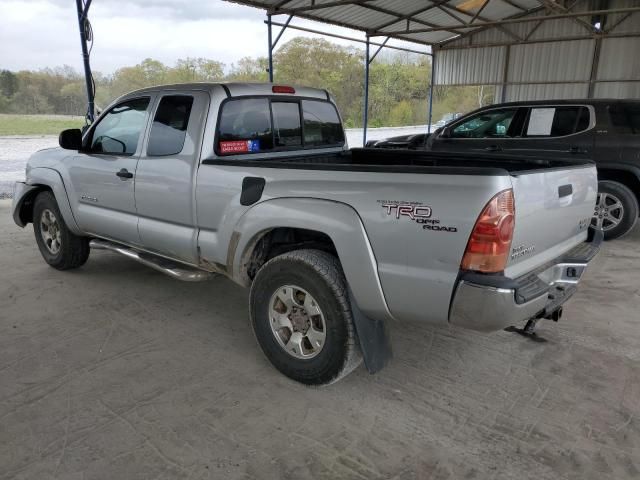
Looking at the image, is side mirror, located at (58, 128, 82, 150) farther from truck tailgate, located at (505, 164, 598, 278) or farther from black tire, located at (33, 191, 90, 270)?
truck tailgate, located at (505, 164, 598, 278)

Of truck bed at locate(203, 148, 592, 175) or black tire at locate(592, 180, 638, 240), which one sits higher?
truck bed at locate(203, 148, 592, 175)

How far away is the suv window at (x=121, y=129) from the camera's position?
12.6 feet

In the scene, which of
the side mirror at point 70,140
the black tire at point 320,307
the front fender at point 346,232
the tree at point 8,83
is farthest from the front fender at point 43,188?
the tree at point 8,83

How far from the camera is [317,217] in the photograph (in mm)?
2637

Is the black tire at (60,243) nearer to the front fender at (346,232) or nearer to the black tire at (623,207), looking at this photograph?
the front fender at (346,232)

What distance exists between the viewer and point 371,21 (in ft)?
43.8

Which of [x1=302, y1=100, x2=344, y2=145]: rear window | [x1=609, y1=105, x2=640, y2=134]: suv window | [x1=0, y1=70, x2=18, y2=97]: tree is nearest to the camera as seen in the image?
[x1=302, y1=100, x2=344, y2=145]: rear window

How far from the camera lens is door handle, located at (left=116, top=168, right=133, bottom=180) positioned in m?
3.78

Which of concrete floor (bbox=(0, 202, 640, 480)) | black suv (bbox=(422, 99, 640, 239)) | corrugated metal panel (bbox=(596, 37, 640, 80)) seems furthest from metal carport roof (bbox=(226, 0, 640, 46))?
concrete floor (bbox=(0, 202, 640, 480))

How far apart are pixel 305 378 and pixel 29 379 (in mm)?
1706

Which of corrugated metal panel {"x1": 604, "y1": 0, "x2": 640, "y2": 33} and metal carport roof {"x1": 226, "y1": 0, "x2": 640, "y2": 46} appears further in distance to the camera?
corrugated metal panel {"x1": 604, "y1": 0, "x2": 640, "y2": 33}

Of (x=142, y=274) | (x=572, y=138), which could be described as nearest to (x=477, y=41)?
(x=572, y=138)

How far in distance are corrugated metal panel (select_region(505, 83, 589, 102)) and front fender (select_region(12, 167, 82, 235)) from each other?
15.2 metres

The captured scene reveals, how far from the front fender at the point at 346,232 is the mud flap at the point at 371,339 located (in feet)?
0.18
